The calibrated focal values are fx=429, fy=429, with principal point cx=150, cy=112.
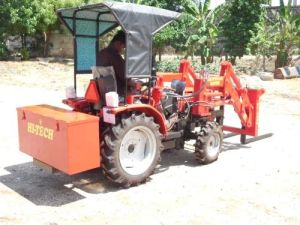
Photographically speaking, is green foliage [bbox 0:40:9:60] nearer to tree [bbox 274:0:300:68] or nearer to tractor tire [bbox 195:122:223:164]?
tree [bbox 274:0:300:68]

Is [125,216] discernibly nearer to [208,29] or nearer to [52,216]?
[52,216]

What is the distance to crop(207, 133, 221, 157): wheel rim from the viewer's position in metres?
6.96

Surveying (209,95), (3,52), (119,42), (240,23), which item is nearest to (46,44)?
(3,52)

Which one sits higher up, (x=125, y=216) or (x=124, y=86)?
(x=124, y=86)

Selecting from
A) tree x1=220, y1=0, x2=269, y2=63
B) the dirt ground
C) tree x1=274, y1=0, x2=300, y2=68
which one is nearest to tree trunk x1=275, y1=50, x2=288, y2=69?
tree x1=274, y1=0, x2=300, y2=68

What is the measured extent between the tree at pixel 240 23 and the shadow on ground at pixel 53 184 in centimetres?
1816

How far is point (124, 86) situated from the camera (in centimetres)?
581

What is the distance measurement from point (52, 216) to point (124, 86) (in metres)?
1.95

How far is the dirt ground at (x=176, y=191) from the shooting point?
4.91 m

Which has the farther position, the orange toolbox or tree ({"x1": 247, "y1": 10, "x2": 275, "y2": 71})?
tree ({"x1": 247, "y1": 10, "x2": 275, "y2": 71})

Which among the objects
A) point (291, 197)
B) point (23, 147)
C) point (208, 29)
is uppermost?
point (208, 29)

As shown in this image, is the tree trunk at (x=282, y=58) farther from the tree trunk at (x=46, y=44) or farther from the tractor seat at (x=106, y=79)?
the tractor seat at (x=106, y=79)

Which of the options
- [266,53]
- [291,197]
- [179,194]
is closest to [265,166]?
[291,197]

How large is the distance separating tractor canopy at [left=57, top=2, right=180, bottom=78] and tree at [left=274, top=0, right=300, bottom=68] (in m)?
16.8
